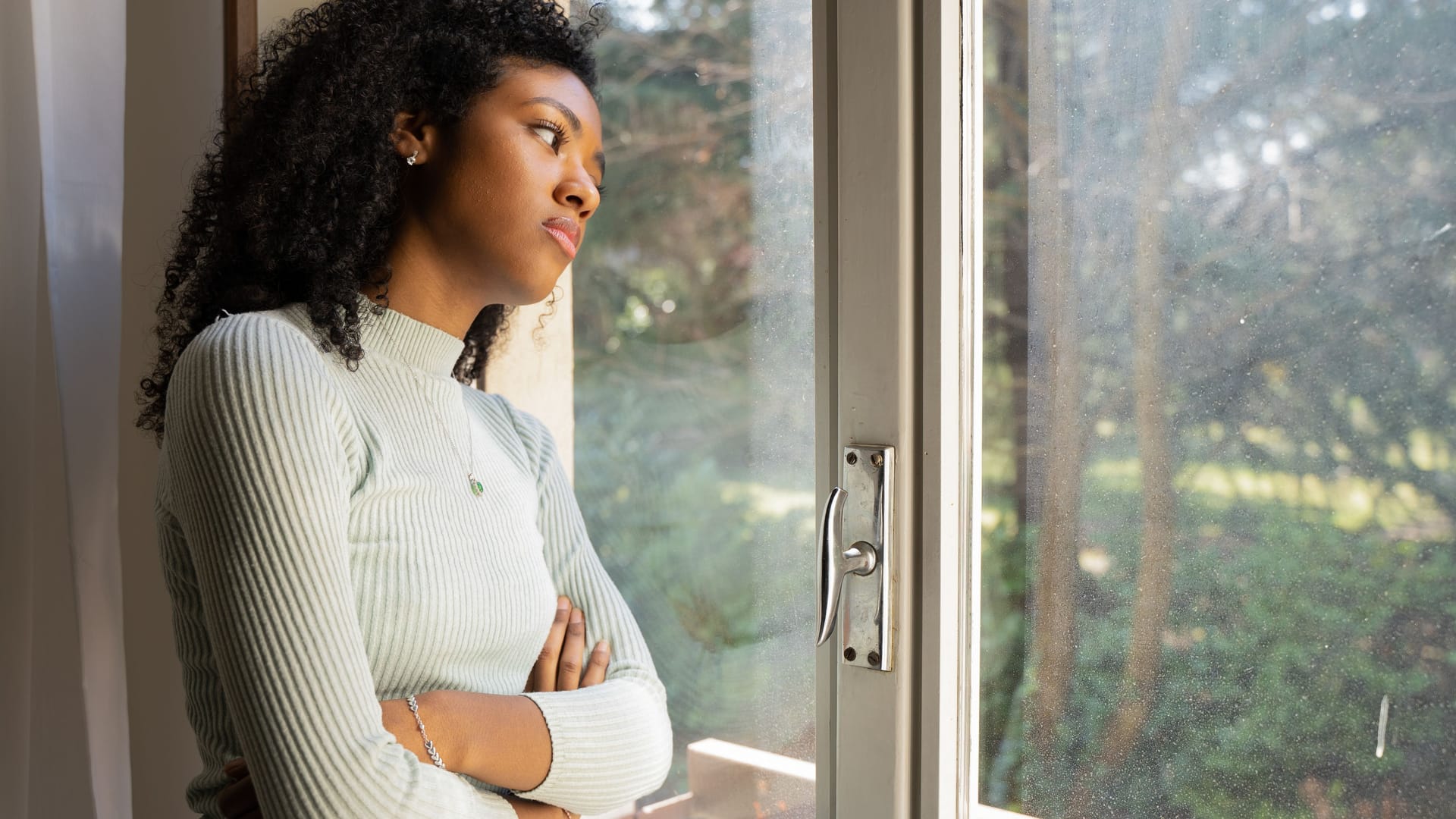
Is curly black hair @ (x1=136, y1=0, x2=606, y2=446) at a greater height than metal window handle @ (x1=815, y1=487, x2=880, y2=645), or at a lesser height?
greater

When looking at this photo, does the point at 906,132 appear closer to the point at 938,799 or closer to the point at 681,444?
the point at 681,444

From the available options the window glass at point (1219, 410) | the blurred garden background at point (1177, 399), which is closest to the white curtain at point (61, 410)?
the blurred garden background at point (1177, 399)

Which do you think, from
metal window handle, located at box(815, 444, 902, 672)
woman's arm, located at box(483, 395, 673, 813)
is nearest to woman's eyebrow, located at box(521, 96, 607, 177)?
woman's arm, located at box(483, 395, 673, 813)

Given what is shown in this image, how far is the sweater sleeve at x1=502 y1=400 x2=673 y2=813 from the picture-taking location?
1080 mm

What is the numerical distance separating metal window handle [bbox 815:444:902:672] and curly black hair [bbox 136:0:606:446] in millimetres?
532

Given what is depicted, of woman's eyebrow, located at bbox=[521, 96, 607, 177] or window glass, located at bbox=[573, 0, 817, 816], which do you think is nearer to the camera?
woman's eyebrow, located at bbox=[521, 96, 607, 177]

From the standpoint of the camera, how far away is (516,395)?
5.34 ft

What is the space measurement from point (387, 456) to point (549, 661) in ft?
0.99

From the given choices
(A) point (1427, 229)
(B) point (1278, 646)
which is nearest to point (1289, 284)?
(A) point (1427, 229)

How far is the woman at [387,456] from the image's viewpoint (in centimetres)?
88

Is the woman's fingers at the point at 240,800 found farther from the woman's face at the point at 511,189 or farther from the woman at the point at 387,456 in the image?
the woman's face at the point at 511,189

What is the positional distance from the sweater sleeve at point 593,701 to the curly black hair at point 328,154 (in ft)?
1.03

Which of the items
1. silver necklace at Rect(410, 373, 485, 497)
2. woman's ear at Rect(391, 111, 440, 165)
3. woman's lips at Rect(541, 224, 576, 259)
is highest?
woman's ear at Rect(391, 111, 440, 165)

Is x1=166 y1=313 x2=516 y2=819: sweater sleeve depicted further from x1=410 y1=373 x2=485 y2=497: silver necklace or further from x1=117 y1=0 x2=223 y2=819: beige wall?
x1=117 y1=0 x2=223 y2=819: beige wall
